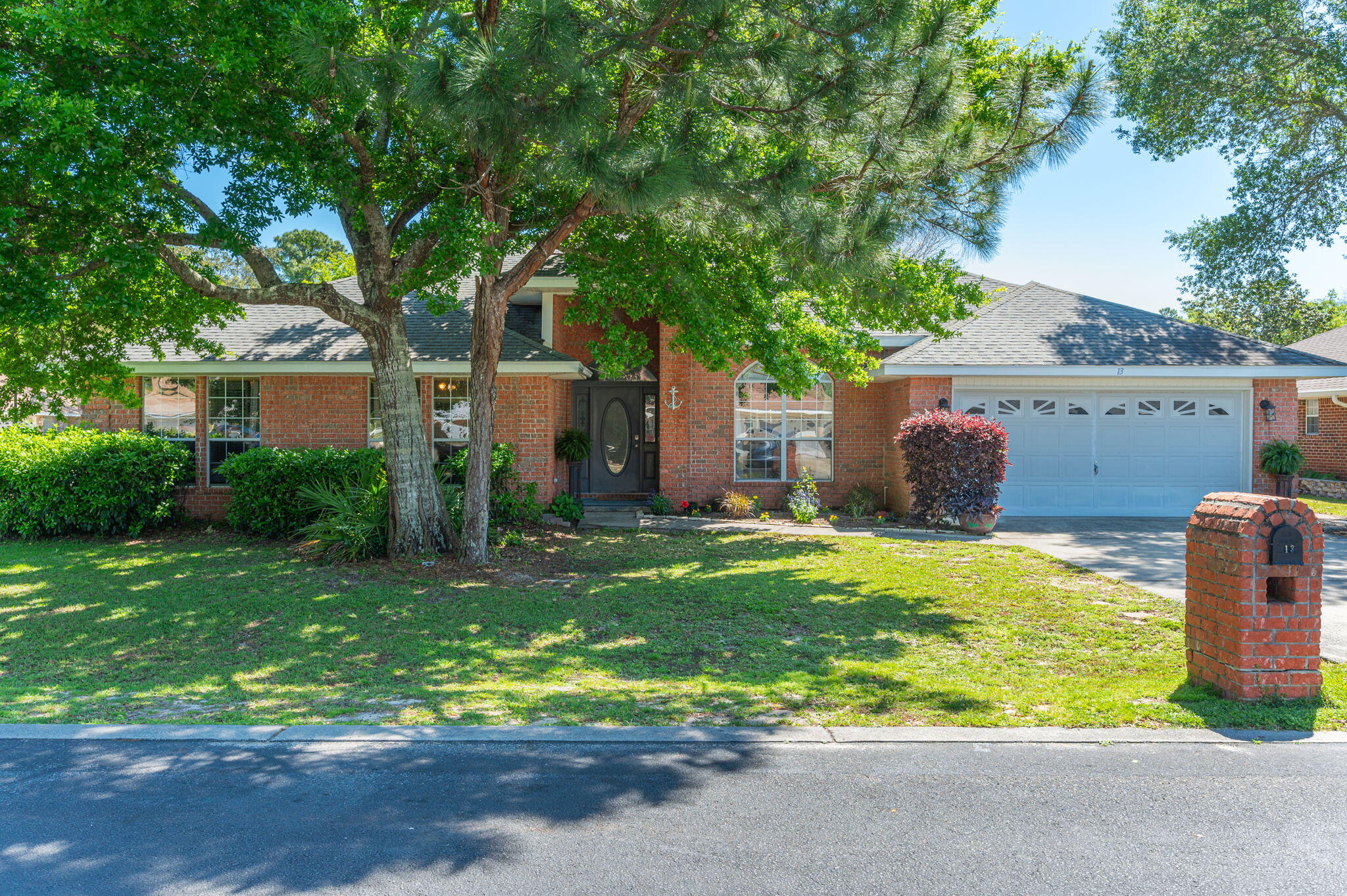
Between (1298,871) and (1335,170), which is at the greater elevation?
(1335,170)

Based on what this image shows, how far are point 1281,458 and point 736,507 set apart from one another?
383 inches

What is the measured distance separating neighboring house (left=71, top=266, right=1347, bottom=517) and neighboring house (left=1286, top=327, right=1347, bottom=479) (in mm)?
7543

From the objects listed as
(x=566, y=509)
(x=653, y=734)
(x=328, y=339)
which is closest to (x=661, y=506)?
(x=566, y=509)

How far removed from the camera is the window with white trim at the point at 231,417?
1443cm

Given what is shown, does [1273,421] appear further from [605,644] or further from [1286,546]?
[605,644]

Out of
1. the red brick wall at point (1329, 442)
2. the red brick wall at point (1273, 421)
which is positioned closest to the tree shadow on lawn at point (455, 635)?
the red brick wall at point (1273, 421)

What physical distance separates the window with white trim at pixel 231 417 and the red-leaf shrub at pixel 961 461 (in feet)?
37.7

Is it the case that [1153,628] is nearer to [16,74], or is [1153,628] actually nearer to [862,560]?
[862,560]

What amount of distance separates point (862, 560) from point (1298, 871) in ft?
24.7

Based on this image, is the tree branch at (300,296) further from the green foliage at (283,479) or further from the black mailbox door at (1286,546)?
the black mailbox door at (1286,546)

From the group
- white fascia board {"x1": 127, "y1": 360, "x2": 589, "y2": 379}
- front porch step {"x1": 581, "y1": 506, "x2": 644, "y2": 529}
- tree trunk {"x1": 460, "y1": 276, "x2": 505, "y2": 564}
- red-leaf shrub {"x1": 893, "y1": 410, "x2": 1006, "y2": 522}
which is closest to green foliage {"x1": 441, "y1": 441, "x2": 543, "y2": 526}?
front porch step {"x1": 581, "y1": 506, "x2": 644, "y2": 529}

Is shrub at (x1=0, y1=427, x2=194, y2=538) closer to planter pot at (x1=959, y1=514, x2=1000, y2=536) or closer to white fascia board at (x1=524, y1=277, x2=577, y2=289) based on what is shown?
white fascia board at (x1=524, y1=277, x2=577, y2=289)

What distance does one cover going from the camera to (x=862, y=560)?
10836 mm

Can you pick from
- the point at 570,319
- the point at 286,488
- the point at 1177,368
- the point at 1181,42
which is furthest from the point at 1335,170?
the point at 286,488
